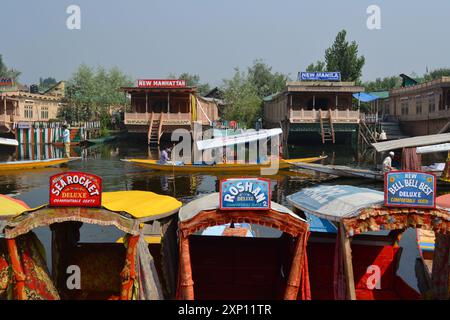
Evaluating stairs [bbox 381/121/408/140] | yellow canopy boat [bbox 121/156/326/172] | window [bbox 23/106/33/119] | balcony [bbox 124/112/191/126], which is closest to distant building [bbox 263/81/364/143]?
stairs [bbox 381/121/408/140]

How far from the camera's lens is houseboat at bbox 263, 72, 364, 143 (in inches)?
1507

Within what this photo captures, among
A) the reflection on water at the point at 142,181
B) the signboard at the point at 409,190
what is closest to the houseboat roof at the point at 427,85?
the reflection on water at the point at 142,181

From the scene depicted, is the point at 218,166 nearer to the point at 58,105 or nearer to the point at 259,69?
the point at 58,105

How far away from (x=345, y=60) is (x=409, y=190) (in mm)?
57944

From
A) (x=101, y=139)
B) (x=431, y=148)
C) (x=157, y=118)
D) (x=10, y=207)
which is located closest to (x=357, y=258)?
(x=10, y=207)

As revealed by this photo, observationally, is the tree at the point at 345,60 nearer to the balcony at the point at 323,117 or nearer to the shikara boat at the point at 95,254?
the balcony at the point at 323,117

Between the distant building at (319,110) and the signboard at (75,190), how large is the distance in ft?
102

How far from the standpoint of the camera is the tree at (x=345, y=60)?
61.9 meters

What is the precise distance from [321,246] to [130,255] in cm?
405

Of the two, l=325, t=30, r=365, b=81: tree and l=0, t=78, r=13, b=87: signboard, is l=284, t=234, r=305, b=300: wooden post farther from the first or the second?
l=325, t=30, r=365, b=81: tree

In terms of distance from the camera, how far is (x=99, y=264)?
9672 mm

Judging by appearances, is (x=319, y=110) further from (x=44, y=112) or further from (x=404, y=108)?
(x=44, y=112)
